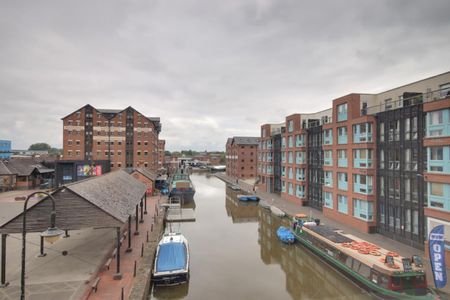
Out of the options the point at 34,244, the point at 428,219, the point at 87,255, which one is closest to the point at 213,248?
the point at 87,255

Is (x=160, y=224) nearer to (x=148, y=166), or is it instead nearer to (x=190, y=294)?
(x=190, y=294)

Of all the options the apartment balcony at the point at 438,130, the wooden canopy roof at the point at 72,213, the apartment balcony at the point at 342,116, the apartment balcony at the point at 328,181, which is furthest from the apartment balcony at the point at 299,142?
the wooden canopy roof at the point at 72,213

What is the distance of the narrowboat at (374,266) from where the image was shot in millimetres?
13914

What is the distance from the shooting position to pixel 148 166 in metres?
61.5

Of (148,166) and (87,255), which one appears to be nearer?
(87,255)

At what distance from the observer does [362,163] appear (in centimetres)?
2600

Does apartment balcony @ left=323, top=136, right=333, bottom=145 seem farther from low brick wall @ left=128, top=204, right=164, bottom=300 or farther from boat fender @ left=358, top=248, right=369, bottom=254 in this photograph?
low brick wall @ left=128, top=204, right=164, bottom=300

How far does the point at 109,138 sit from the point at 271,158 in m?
36.1

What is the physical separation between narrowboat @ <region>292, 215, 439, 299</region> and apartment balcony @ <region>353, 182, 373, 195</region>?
641 centimetres

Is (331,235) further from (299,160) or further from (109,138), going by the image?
(109,138)

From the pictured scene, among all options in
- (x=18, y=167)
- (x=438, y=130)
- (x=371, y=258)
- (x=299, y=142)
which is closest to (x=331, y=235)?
(x=371, y=258)

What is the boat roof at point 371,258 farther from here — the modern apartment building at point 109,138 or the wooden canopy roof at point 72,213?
the modern apartment building at point 109,138

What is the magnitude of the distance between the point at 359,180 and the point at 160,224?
21.0 meters

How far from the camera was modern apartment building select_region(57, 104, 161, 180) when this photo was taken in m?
58.5
